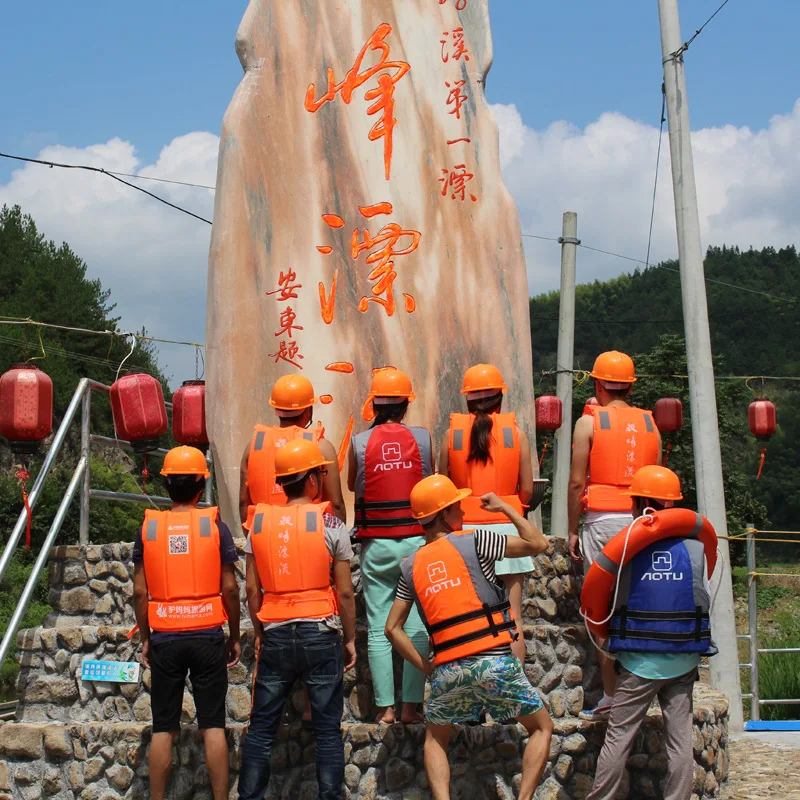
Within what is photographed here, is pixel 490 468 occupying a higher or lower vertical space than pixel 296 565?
higher

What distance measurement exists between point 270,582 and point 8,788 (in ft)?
7.02

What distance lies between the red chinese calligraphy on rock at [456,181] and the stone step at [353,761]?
151 inches

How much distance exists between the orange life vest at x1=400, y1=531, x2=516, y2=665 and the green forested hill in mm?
34256

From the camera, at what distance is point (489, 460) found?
557 centimetres

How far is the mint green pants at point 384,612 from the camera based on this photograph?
5375 millimetres

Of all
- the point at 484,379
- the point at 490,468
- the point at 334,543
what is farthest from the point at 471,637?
the point at 484,379

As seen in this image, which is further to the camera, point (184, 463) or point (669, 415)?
point (669, 415)

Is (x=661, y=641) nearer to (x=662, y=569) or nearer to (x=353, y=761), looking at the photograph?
(x=662, y=569)

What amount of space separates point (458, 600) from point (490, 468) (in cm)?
114

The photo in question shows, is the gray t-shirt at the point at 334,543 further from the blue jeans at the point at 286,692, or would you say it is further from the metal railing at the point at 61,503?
the metal railing at the point at 61,503

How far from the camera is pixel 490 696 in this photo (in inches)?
180

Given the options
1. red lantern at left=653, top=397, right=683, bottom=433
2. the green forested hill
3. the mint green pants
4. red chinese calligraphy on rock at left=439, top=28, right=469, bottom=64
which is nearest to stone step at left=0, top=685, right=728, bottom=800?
the mint green pants

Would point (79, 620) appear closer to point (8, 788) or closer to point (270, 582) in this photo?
point (8, 788)

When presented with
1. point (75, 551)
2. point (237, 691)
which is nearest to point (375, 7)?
point (75, 551)
